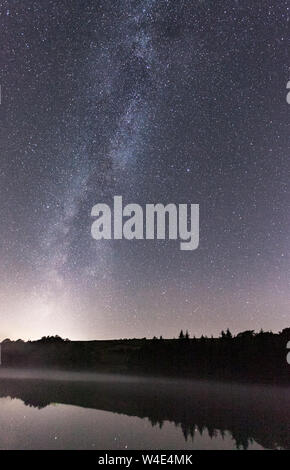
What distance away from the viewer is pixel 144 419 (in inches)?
1142

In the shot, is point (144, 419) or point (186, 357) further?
point (186, 357)

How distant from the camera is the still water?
→ 71.0ft

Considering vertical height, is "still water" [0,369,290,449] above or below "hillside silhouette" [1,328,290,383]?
below

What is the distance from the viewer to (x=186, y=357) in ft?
219

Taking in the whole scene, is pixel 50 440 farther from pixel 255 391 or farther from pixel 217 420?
pixel 255 391

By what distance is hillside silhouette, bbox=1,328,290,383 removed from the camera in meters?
56.6

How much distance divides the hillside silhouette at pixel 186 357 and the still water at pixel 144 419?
407 inches

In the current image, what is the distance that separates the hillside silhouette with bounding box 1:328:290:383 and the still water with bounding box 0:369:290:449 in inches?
407

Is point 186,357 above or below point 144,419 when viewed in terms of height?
above

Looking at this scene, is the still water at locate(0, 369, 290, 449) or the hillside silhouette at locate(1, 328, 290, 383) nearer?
the still water at locate(0, 369, 290, 449)

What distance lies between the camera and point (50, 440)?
21469 millimetres

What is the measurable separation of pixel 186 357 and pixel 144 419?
38902 millimetres
